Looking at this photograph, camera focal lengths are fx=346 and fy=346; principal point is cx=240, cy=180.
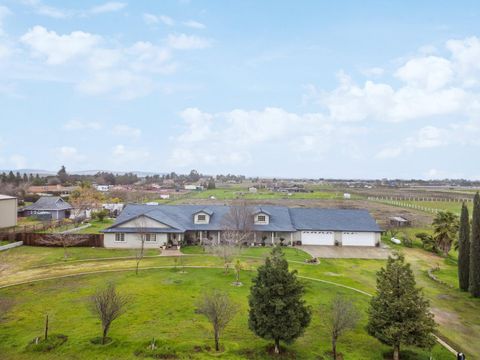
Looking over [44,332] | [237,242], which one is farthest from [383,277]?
[237,242]

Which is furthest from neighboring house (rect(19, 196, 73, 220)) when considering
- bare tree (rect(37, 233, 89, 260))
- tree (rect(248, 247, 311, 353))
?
tree (rect(248, 247, 311, 353))

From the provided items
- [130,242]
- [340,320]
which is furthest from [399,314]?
[130,242]

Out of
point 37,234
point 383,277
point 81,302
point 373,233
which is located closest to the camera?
point 383,277

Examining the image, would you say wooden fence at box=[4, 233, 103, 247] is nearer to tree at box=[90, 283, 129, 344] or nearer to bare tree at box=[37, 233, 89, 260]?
bare tree at box=[37, 233, 89, 260]

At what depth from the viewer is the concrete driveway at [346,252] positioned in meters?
42.2

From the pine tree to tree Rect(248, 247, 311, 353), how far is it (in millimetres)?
19033

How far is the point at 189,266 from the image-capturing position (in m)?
34.7

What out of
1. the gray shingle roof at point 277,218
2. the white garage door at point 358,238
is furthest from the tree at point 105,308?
the white garage door at point 358,238

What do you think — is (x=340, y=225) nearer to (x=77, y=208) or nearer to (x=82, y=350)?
(x=82, y=350)

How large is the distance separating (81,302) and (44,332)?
512 centimetres

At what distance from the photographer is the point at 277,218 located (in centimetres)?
5056

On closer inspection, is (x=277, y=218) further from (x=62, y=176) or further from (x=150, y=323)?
(x=62, y=176)

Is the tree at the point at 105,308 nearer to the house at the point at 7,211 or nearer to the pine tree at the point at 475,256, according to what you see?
the pine tree at the point at 475,256

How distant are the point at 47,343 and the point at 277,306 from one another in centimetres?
1173
